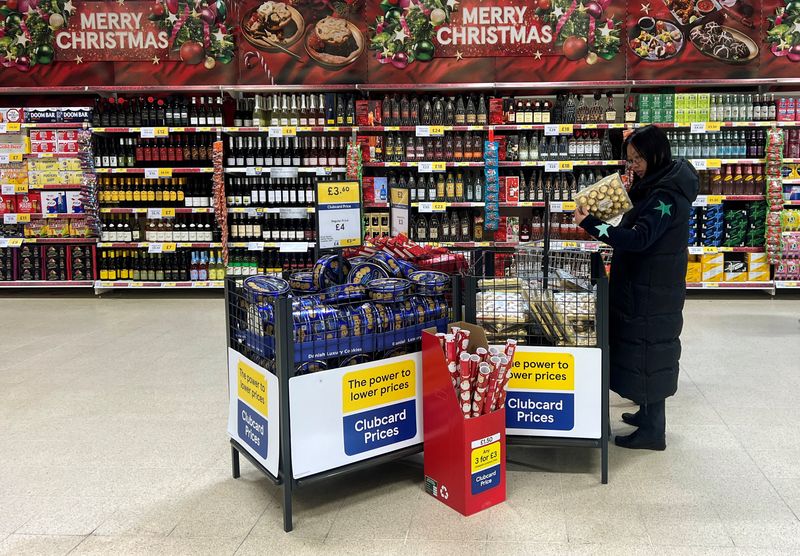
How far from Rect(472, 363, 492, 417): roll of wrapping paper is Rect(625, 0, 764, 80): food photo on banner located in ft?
19.5

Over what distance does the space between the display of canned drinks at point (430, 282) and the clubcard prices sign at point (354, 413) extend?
29 centimetres

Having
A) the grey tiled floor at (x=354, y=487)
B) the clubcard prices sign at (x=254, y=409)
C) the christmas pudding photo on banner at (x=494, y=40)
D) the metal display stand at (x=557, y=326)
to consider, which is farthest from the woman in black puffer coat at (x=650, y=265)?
the christmas pudding photo on banner at (x=494, y=40)

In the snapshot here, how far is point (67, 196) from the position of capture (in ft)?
26.8

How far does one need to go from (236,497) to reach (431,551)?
939mm

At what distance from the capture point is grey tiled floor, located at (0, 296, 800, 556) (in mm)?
2672

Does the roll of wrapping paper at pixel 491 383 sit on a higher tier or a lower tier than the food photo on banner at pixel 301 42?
lower

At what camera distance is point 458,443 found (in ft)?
9.20

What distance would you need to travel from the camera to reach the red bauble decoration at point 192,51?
318 inches

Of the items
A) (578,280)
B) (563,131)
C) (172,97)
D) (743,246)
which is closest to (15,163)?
(172,97)

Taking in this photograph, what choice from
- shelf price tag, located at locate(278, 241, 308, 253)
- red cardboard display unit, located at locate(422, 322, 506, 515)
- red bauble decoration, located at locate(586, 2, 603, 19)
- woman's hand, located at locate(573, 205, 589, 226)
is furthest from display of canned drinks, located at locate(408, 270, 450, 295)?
red bauble decoration, located at locate(586, 2, 603, 19)

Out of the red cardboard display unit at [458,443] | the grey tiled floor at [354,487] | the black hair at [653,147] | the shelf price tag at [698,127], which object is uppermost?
the shelf price tag at [698,127]

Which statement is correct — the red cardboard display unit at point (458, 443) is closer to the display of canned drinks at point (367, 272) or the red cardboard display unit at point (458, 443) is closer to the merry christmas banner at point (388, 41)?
the display of canned drinks at point (367, 272)

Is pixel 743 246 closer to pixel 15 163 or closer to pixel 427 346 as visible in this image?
pixel 427 346

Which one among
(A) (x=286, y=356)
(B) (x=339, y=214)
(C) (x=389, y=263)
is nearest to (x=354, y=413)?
(A) (x=286, y=356)
